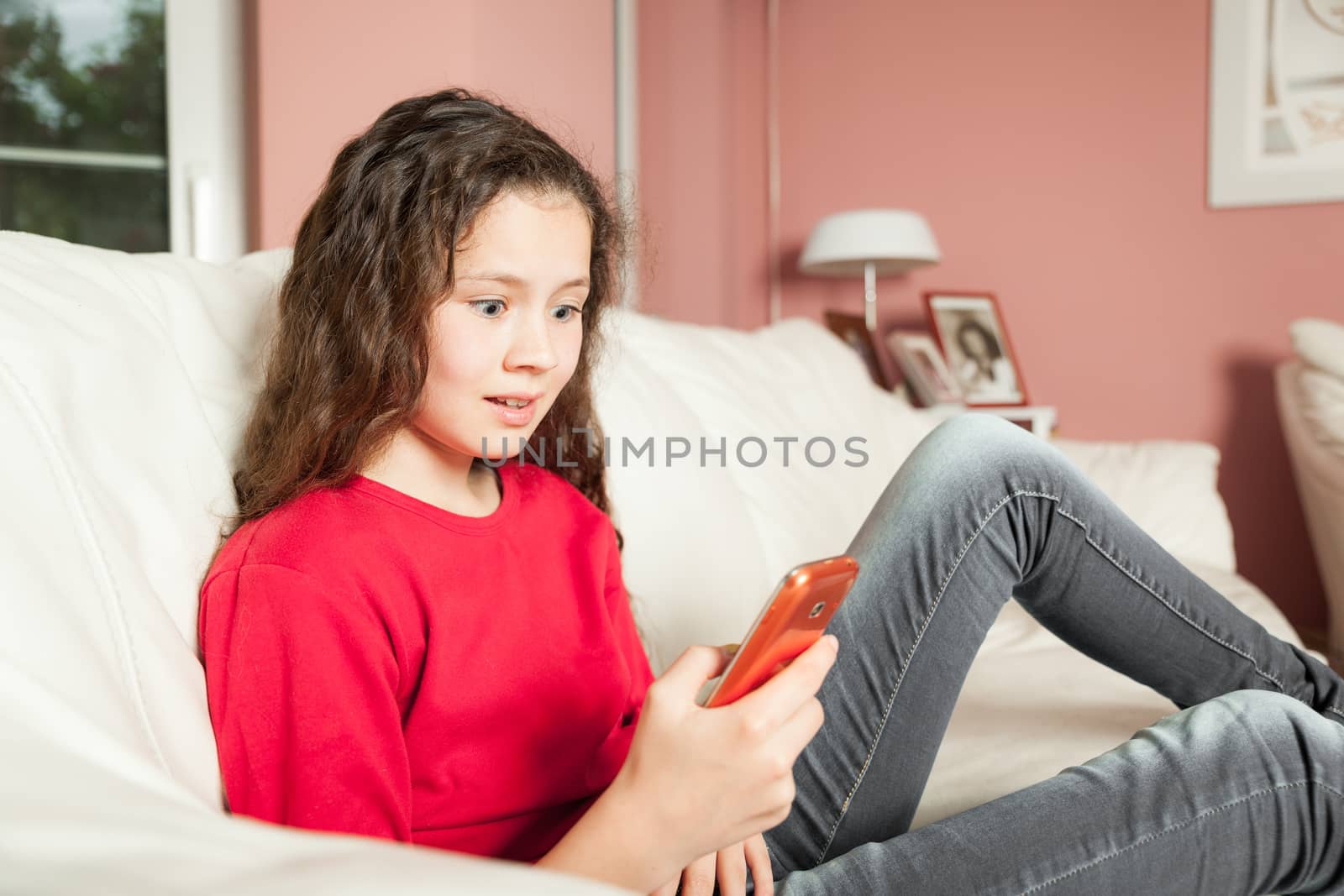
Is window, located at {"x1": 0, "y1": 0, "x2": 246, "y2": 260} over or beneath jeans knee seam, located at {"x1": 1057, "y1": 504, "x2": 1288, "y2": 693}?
over

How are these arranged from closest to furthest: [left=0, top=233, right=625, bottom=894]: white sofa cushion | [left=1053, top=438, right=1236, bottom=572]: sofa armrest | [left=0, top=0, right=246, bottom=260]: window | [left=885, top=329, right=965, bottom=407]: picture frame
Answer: [left=0, top=233, right=625, bottom=894]: white sofa cushion
[left=1053, top=438, right=1236, bottom=572]: sofa armrest
[left=0, top=0, right=246, bottom=260]: window
[left=885, top=329, right=965, bottom=407]: picture frame

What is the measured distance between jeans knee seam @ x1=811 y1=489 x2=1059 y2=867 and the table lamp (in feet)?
6.98

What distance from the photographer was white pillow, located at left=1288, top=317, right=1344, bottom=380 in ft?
7.47

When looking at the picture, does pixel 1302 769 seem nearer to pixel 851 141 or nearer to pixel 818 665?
pixel 818 665

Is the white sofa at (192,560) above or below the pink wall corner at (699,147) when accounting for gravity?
below

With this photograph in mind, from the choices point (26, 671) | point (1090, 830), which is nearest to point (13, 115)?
point (26, 671)

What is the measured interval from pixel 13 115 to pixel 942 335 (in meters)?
2.36

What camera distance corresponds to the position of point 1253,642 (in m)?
0.98

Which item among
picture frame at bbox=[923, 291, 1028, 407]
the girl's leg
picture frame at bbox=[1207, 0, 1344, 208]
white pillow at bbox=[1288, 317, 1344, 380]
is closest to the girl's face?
the girl's leg

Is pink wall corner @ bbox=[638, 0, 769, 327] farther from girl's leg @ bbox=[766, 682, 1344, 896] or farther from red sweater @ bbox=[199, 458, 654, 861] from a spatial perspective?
girl's leg @ bbox=[766, 682, 1344, 896]

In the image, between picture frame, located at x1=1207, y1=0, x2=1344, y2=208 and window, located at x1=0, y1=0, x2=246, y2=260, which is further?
picture frame, located at x1=1207, y1=0, x2=1344, y2=208

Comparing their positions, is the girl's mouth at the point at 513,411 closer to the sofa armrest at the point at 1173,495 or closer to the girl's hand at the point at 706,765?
the girl's hand at the point at 706,765

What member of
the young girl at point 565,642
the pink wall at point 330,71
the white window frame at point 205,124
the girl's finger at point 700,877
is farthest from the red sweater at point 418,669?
the white window frame at point 205,124

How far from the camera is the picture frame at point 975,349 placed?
3.06 m
